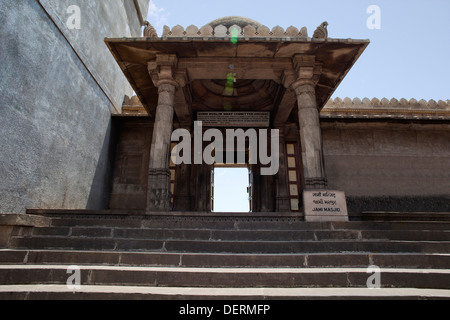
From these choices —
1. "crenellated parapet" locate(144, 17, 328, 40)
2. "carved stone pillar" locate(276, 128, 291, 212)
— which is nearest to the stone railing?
"crenellated parapet" locate(144, 17, 328, 40)

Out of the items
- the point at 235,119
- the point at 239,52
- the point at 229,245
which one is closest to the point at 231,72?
the point at 239,52

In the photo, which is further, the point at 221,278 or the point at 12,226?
the point at 12,226

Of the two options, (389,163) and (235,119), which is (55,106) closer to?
(235,119)

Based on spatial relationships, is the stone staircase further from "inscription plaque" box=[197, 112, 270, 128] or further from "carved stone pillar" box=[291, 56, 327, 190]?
"inscription plaque" box=[197, 112, 270, 128]

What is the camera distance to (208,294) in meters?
2.14

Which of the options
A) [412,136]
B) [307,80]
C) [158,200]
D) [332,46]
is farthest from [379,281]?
[412,136]

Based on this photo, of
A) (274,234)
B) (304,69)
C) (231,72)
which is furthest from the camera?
(231,72)

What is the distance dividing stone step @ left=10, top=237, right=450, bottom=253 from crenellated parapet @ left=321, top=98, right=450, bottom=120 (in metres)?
7.90

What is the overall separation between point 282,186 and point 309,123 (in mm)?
3401

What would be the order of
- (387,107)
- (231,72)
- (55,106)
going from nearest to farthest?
1. (55,106)
2. (231,72)
3. (387,107)

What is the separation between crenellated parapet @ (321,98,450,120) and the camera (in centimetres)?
1080

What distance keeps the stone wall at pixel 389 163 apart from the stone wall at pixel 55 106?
25.9ft

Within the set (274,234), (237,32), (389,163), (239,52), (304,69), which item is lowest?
(274,234)
